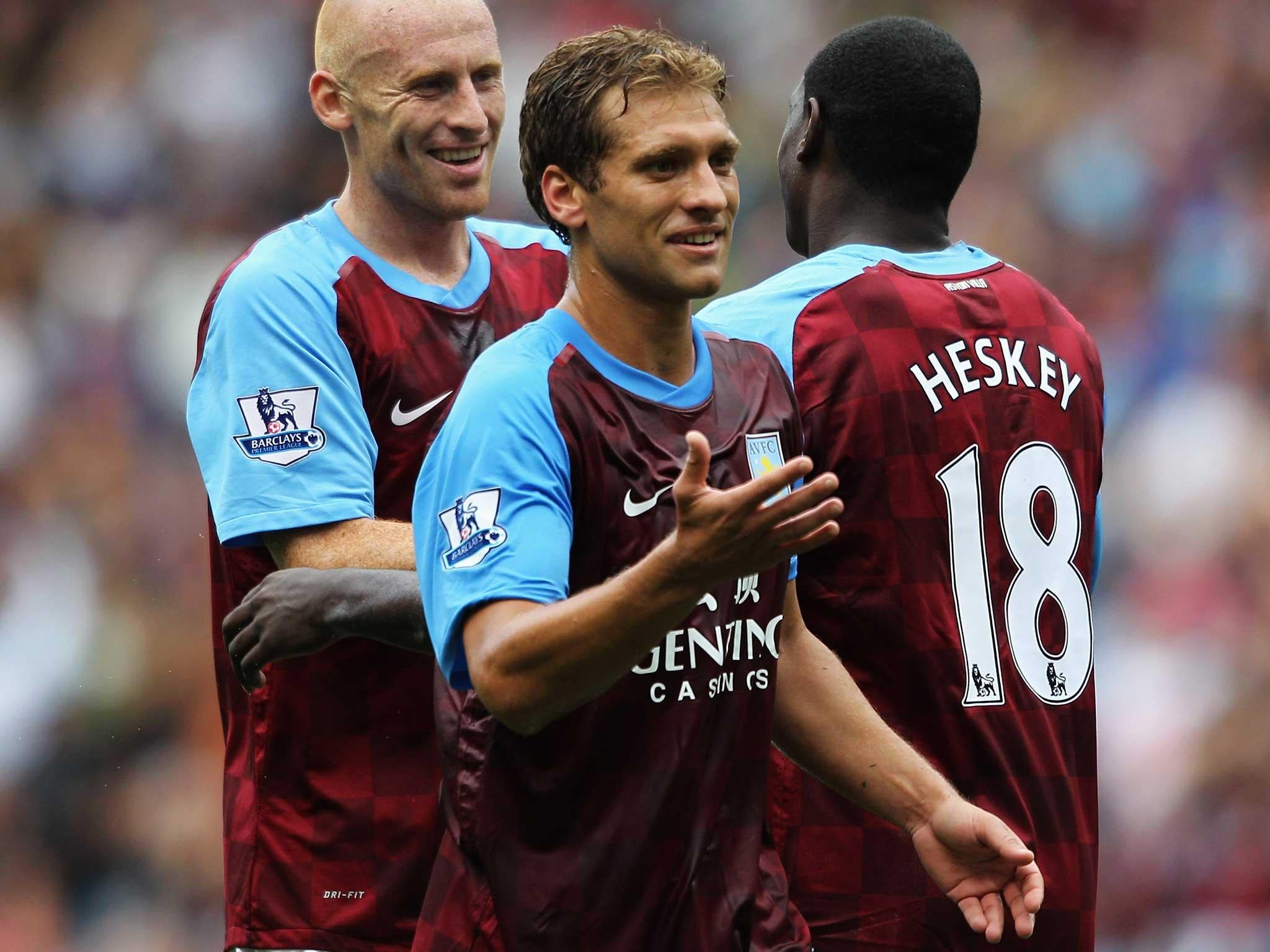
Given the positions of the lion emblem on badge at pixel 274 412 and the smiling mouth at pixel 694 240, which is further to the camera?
the lion emblem on badge at pixel 274 412

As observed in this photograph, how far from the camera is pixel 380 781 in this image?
3621 mm

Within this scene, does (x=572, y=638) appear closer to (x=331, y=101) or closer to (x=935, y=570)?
(x=935, y=570)

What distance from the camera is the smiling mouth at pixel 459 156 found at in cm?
376

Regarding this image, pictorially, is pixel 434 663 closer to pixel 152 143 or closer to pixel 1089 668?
pixel 1089 668

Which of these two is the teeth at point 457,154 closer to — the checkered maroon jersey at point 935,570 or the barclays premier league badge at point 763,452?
the checkered maroon jersey at point 935,570

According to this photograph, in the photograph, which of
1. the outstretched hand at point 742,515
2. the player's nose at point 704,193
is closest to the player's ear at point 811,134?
the player's nose at point 704,193

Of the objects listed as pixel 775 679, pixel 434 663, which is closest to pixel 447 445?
pixel 775 679

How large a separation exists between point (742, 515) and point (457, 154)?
1.73 meters

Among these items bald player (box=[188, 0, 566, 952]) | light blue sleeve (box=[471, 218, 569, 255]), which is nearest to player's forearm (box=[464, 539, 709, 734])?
bald player (box=[188, 0, 566, 952])

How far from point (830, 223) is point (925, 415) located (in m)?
0.57

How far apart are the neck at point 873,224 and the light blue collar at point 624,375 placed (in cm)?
104

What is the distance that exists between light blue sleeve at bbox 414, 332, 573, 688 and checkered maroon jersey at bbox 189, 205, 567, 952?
35.6 inches

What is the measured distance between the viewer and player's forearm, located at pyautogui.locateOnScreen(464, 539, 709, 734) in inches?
92.2

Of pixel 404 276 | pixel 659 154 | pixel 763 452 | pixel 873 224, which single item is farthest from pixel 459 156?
pixel 763 452
